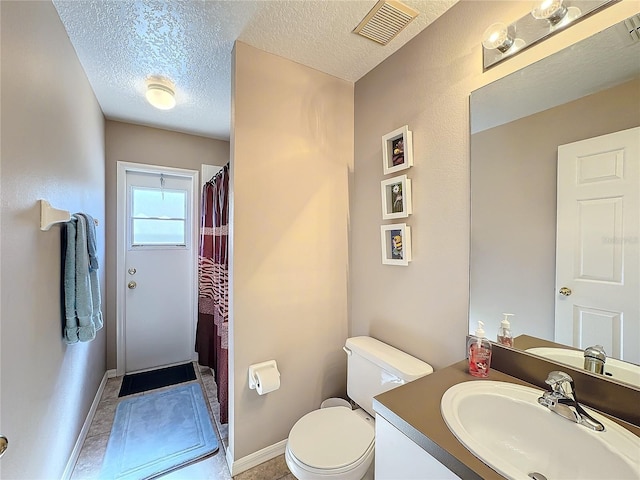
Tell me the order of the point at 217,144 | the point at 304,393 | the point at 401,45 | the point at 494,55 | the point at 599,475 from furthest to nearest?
1. the point at 217,144
2. the point at 304,393
3. the point at 401,45
4. the point at 494,55
5. the point at 599,475

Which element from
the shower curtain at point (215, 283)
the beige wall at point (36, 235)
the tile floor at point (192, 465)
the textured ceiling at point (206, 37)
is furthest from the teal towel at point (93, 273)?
the textured ceiling at point (206, 37)

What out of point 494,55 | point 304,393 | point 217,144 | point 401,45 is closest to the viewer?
point 494,55

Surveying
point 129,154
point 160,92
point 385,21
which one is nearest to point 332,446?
point 385,21

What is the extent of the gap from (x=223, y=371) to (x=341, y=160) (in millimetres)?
1640

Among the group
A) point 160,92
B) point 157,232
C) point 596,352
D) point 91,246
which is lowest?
point 596,352

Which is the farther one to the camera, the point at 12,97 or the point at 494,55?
the point at 494,55

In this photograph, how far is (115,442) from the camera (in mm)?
1767

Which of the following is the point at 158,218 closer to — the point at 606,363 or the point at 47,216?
the point at 47,216

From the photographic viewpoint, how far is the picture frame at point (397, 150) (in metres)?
1.45

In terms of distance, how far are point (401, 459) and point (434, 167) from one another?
3.94ft

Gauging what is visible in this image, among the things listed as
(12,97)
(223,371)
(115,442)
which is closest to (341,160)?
(12,97)

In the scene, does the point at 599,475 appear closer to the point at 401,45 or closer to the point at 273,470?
the point at 273,470

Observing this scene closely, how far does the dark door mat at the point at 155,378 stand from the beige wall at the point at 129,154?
270mm

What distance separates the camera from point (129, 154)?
2600mm
